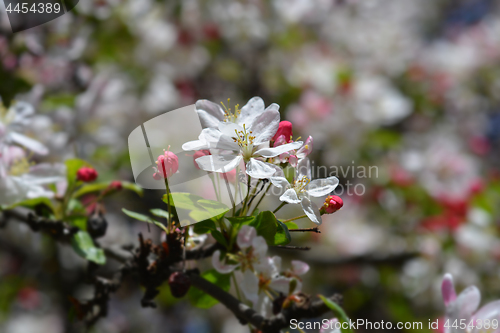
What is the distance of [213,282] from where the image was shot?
33.1 inches

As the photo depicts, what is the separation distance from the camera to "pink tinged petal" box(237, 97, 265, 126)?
0.66m

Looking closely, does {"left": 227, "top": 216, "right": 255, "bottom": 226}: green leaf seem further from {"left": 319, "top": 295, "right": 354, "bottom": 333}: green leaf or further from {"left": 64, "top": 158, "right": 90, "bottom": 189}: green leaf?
{"left": 64, "top": 158, "right": 90, "bottom": 189}: green leaf

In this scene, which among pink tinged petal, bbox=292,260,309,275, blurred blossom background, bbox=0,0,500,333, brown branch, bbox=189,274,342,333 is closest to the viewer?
brown branch, bbox=189,274,342,333

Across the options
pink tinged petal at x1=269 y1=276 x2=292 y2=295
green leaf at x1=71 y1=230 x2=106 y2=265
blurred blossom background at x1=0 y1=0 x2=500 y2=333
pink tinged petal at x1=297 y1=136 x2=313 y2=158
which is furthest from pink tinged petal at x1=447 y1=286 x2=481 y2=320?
blurred blossom background at x1=0 y1=0 x2=500 y2=333

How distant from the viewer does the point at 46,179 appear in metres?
0.96

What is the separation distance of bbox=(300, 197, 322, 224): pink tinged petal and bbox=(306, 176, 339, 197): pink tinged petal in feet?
Answer: 0.05

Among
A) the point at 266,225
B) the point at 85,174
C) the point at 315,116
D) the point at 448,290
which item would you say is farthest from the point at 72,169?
the point at 315,116

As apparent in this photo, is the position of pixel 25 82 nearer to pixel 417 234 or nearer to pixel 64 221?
pixel 64 221

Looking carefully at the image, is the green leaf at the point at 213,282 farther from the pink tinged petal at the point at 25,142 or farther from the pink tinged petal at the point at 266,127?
the pink tinged petal at the point at 25,142

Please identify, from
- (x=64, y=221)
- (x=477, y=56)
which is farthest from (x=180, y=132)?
(x=477, y=56)

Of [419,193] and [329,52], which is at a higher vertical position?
[329,52]

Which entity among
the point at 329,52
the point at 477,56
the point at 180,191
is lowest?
the point at 477,56

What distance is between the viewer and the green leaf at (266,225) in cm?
66

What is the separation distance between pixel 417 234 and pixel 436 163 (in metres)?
0.59
